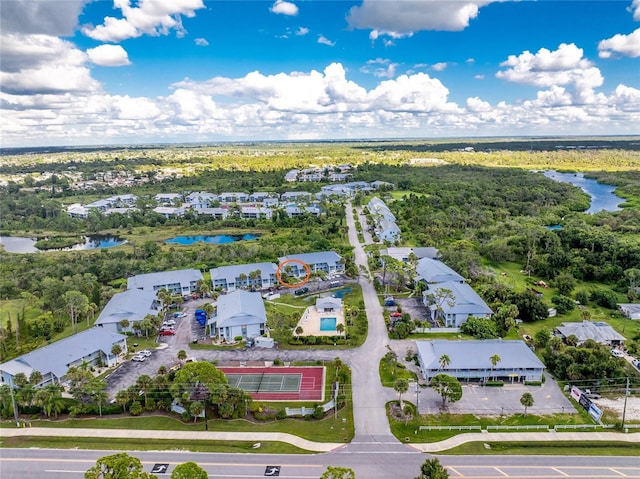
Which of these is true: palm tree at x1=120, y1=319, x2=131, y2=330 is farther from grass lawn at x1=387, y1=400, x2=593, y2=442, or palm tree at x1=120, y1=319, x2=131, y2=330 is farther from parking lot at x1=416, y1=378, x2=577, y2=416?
parking lot at x1=416, y1=378, x2=577, y2=416

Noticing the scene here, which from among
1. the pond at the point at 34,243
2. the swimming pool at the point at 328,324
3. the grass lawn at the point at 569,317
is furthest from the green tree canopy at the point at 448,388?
the pond at the point at 34,243

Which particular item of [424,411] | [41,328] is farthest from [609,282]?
[41,328]

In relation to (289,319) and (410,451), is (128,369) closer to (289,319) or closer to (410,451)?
(289,319)

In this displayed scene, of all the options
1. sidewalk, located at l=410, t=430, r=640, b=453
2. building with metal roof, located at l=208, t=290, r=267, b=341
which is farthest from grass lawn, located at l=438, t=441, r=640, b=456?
building with metal roof, located at l=208, t=290, r=267, b=341

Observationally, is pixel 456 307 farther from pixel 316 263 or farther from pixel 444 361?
pixel 316 263

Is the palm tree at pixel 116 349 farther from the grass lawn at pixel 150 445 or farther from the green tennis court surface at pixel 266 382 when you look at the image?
the green tennis court surface at pixel 266 382

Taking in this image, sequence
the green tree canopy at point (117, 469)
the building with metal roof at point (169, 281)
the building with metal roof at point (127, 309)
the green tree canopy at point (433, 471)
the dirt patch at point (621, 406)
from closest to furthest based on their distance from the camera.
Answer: the green tree canopy at point (117, 469)
the green tree canopy at point (433, 471)
the dirt patch at point (621, 406)
the building with metal roof at point (127, 309)
the building with metal roof at point (169, 281)

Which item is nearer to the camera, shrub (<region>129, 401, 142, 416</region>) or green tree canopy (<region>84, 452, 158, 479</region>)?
green tree canopy (<region>84, 452, 158, 479</region>)
